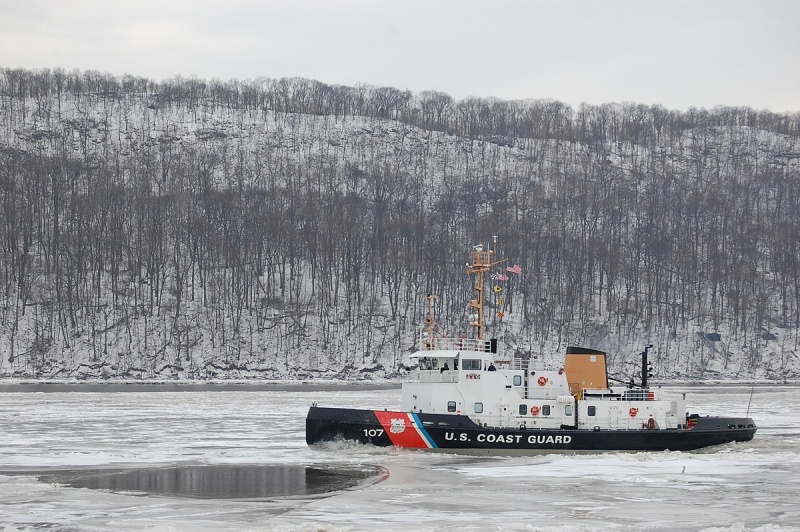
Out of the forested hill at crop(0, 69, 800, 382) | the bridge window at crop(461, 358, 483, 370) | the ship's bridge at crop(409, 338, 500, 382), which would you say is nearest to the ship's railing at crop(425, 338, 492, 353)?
the ship's bridge at crop(409, 338, 500, 382)

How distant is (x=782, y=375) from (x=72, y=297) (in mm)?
67802

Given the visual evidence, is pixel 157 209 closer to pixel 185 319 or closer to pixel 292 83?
pixel 185 319

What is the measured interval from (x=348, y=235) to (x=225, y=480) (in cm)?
8435

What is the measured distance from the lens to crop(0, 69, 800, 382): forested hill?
95250mm

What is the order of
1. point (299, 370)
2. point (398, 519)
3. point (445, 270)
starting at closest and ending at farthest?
point (398, 519) → point (299, 370) → point (445, 270)

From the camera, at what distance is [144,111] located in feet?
455

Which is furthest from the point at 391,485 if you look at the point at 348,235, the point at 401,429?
the point at 348,235

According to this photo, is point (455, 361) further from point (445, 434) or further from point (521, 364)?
point (445, 434)

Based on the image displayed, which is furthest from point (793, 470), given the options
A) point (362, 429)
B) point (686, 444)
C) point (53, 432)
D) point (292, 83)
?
Answer: point (292, 83)

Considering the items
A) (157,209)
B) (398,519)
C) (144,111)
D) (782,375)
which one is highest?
(144,111)

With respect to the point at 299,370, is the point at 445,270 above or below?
above

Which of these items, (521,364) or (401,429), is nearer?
(401,429)

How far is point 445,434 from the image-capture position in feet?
114

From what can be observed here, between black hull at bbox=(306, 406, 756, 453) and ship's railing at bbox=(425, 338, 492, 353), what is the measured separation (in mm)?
2695
